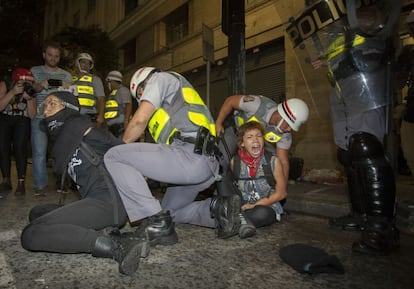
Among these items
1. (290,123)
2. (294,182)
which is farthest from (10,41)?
(290,123)

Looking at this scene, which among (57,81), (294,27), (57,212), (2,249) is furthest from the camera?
(57,81)

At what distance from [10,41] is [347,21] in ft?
58.8

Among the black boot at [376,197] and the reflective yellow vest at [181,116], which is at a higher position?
the reflective yellow vest at [181,116]

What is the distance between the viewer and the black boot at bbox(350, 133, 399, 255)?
2260 millimetres

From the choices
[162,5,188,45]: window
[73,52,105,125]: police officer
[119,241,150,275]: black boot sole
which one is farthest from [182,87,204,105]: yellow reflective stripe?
[162,5,188,45]: window

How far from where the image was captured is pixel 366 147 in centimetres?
238

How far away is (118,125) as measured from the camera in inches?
210

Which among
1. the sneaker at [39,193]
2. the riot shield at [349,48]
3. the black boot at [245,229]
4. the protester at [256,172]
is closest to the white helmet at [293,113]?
the protester at [256,172]

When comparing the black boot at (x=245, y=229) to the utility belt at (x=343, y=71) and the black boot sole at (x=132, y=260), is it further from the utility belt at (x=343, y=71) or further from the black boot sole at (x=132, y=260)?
the utility belt at (x=343, y=71)

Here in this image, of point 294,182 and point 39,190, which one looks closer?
point 39,190

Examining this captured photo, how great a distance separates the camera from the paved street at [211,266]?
179 cm

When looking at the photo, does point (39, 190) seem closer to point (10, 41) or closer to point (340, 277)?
point (340, 277)

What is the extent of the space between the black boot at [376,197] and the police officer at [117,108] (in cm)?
370

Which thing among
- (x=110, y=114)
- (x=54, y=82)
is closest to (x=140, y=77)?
(x=54, y=82)
